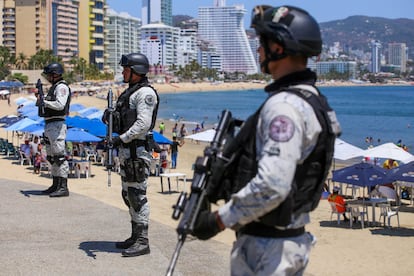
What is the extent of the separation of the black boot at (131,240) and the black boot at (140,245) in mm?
49

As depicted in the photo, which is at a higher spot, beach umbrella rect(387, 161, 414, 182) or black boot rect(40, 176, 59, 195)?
black boot rect(40, 176, 59, 195)

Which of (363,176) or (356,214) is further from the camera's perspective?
(363,176)

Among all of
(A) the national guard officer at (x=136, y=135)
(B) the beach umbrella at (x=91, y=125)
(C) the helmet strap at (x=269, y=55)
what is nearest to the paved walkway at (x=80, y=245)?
(A) the national guard officer at (x=136, y=135)

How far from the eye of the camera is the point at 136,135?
22.1 feet

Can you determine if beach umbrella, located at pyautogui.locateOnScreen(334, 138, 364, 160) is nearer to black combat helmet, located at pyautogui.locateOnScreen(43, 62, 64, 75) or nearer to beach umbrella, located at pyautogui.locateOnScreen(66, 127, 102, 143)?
beach umbrella, located at pyautogui.locateOnScreen(66, 127, 102, 143)

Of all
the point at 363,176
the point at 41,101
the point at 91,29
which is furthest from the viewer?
the point at 91,29

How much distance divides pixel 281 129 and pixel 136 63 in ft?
13.6

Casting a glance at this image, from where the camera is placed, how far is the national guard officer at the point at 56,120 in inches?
403

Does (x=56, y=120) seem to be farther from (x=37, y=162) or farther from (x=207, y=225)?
Result: (x=207, y=225)

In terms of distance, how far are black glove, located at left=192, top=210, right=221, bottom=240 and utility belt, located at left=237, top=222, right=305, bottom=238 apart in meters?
0.16

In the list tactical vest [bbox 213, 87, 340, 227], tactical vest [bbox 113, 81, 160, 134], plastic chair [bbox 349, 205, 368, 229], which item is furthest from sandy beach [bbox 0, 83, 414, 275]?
tactical vest [bbox 213, 87, 340, 227]

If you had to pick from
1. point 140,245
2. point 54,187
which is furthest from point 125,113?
point 54,187

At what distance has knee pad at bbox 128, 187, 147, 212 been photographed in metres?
7.00

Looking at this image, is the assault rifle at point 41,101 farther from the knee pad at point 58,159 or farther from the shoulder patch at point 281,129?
the shoulder patch at point 281,129
